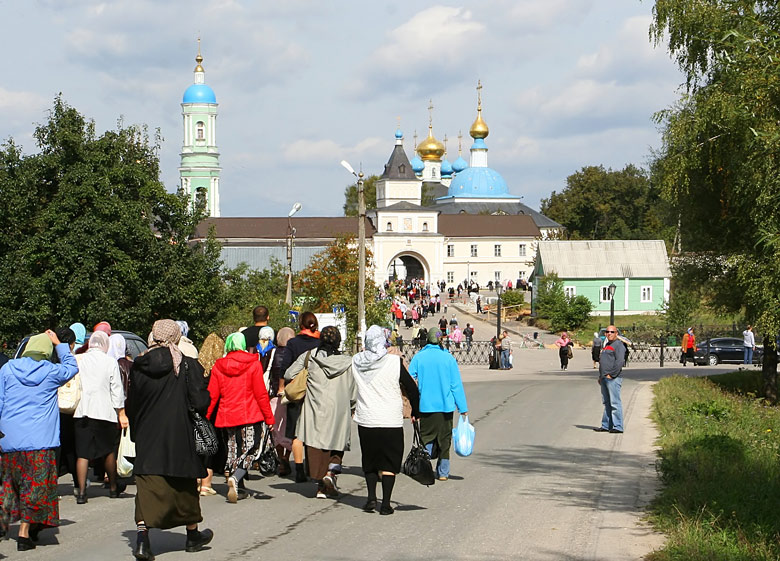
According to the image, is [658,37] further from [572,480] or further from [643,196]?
[643,196]

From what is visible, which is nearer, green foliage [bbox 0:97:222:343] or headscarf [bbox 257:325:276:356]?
headscarf [bbox 257:325:276:356]

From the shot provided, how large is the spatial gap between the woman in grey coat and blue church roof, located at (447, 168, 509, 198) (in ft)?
468

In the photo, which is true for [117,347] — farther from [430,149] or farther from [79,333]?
[430,149]

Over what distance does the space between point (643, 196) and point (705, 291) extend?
3742 inches

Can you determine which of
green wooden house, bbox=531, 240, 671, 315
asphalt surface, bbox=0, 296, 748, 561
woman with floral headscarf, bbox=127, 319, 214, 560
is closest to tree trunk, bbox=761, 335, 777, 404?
asphalt surface, bbox=0, 296, 748, 561

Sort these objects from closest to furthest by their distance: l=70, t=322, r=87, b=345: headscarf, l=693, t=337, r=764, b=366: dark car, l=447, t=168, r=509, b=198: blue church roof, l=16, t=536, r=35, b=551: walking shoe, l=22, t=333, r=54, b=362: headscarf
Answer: l=16, t=536, r=35, b=551: walking shoe
l=22, t=333, r=54, b=362: headscarf
l=70, t=322, r=87, b=345: headscarf
l=693, t=337, r=764, b=366: dark car
l=447, t=168, r=509, b=198: blue church roof

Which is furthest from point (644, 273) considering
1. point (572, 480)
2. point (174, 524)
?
point (174, 524)

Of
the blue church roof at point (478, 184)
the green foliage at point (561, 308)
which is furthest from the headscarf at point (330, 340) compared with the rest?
the blue church roof at point (478, 184)

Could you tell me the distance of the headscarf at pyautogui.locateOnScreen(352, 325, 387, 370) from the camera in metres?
10.7

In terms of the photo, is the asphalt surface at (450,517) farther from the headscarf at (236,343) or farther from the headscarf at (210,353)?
the headscarf at (236,343)

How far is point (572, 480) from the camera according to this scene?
42.3 ft

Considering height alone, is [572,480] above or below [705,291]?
below

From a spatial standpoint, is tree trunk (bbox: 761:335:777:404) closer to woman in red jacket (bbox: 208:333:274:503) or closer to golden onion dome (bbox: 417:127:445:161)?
woman in red jacket (bbox: 208:333:274:503)

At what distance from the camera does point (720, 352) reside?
150 ft
